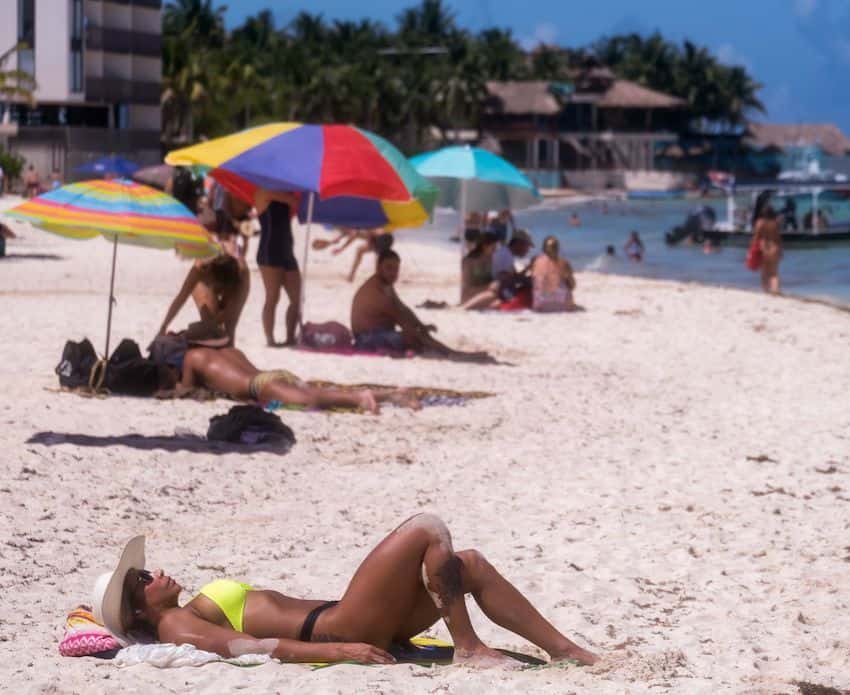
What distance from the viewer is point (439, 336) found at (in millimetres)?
14250

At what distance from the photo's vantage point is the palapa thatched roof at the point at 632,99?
299 feet

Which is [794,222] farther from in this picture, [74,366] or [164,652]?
[164,652]

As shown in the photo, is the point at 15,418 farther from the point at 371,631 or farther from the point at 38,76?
the point at 38,76

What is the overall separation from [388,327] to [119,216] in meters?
3.56

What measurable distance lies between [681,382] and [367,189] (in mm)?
2866

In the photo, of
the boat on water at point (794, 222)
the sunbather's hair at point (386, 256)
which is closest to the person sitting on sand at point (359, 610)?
the sunbather's hair at point (386, 256)

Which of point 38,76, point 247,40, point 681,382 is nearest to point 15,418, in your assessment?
point 681,382

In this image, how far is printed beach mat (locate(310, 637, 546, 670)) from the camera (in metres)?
4.64

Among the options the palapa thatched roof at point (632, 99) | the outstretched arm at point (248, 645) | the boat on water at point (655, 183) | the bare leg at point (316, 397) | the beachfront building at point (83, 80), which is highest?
the palapa thatched roof at point (632, 99)

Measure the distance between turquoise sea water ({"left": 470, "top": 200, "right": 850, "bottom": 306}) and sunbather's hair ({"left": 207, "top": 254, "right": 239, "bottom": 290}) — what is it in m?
15.8

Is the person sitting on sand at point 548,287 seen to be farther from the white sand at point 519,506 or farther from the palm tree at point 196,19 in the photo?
the palm tree at point 196,19

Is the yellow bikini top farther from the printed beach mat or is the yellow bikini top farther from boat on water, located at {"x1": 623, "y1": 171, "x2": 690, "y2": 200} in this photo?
boat on water, located at {"x1": 623, "y1": 171, "x2": 690, "y2": 200}

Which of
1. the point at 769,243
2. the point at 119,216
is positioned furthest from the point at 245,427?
the point at 769,243

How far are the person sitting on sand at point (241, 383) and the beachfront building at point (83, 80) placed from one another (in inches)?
1595
